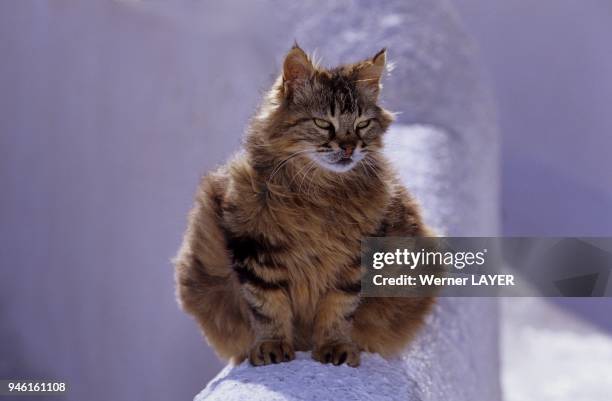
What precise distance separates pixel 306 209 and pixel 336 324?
0.18 meters

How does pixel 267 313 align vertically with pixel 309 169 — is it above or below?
below

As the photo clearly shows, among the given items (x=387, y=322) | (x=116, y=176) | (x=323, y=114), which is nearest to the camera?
(x=323, y=114)

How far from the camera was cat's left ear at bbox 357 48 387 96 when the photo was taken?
123cm

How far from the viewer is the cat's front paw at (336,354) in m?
1.22

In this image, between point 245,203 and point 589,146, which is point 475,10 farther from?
point 245,203

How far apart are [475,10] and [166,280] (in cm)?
173

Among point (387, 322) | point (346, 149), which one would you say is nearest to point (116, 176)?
point (387, 322)

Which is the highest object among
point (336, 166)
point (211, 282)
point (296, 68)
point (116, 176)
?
point (116, 176)

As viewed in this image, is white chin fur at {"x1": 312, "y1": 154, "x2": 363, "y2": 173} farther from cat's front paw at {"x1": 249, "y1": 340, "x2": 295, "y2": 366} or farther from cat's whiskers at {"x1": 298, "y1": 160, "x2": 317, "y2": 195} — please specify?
cat's front paw at {"x1": 249, "y1": 340, "x2": 295, "y2": 366}

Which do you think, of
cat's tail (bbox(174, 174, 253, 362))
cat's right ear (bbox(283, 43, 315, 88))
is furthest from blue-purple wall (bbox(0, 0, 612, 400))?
cat's right ear (bbox(283, 43, 315, 88))

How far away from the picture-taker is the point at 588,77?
3336mm

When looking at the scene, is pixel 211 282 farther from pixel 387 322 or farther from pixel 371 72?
pixel 371 72

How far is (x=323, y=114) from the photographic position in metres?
1.17

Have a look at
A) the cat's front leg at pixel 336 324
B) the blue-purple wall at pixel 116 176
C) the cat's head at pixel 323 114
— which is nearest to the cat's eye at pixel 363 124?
the cat's head at pixel 323 114
